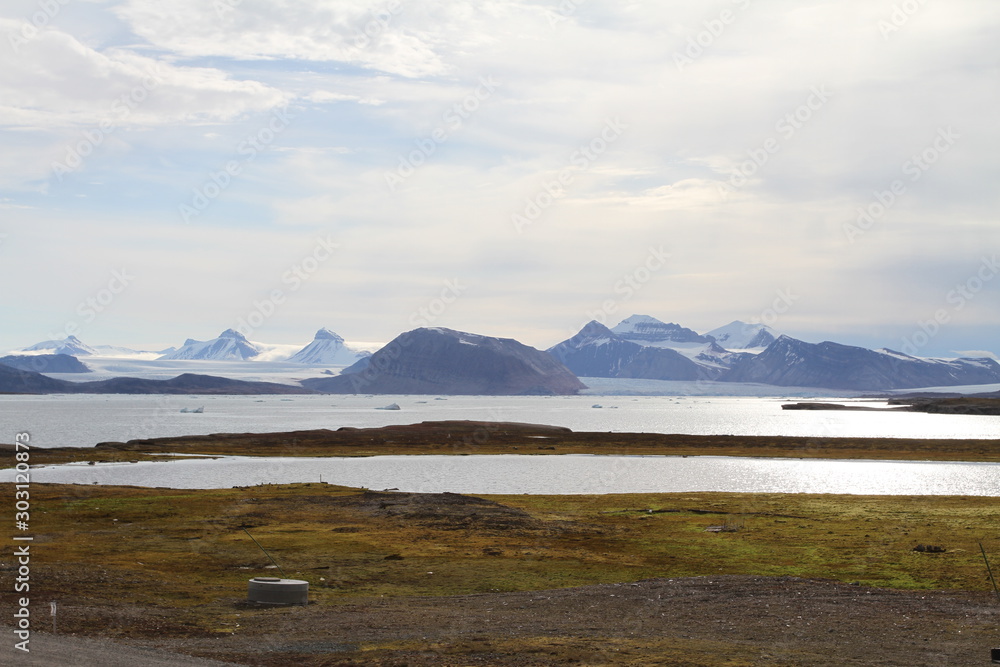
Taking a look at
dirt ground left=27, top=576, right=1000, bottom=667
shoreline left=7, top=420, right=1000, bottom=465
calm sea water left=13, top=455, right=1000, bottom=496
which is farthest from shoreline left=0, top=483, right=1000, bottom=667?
shoreline left=7, top=420, right=1000, bottom=465

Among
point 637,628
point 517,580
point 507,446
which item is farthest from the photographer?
point 507,446

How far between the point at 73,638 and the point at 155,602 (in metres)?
5.60

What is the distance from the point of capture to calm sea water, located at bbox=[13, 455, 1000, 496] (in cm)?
8181

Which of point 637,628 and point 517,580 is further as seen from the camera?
point 517,580

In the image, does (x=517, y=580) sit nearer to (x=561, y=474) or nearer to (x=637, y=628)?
(x=637, y=628)

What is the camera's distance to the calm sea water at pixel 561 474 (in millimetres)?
81812

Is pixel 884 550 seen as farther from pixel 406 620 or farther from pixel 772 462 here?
pixel 772 462

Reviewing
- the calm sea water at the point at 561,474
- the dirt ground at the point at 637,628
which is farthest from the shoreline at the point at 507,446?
the dirt ground at the point at 637,628

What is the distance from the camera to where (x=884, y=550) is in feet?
128

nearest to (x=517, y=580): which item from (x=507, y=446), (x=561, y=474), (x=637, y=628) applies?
(x=637, y=628)

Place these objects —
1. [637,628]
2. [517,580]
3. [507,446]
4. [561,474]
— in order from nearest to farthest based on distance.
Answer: [637,628] < [517,580] < [561,474] < [507,446]

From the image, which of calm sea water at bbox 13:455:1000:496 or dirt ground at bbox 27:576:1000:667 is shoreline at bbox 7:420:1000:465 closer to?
calm sea water at bbox 13:455:1000:496

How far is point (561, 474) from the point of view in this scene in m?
97.0

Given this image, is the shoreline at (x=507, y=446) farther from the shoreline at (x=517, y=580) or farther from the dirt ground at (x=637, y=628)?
the dirt ground at (x=637, y=628)
